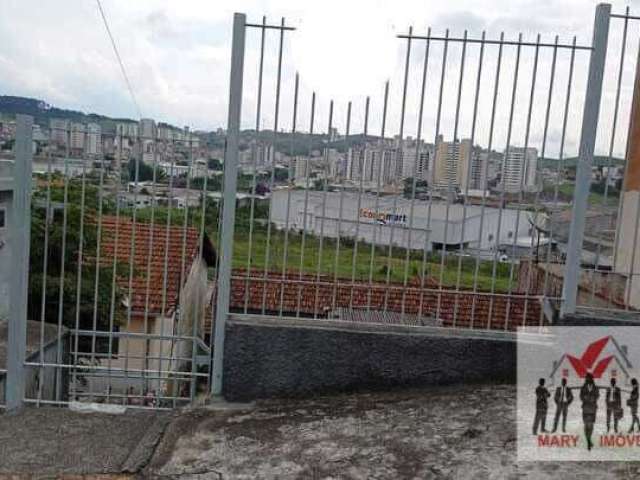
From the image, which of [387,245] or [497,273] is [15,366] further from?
[497,273]

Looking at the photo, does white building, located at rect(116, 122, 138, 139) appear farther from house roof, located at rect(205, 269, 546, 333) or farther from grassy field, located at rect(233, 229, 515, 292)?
house roof, located at rect(205, 269, 546, 333)

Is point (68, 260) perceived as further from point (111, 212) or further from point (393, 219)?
point (393, 219)

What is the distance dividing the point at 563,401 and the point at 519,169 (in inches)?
55.3

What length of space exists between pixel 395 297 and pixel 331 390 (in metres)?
0.72

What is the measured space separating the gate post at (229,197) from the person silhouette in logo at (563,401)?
2024 millimetres

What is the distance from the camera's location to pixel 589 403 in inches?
144

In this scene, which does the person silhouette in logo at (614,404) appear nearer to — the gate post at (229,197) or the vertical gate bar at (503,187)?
the vertical gate bar at (503,187)

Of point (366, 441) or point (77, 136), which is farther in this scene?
point (77, 136)

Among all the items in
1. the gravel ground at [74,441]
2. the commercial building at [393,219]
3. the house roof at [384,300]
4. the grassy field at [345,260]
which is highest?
the commercial building at [393,219]

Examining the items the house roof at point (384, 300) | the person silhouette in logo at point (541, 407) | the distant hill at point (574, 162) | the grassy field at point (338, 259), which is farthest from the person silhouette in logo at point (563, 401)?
the distant hill at point (574, 162)

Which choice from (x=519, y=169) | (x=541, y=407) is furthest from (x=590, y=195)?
(x=541, y=407)

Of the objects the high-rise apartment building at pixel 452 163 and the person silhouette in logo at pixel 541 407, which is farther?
the high-rise apartment building at pixel 452 163

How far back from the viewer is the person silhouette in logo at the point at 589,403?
3.38 meters

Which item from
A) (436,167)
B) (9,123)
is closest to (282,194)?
(436,167)
